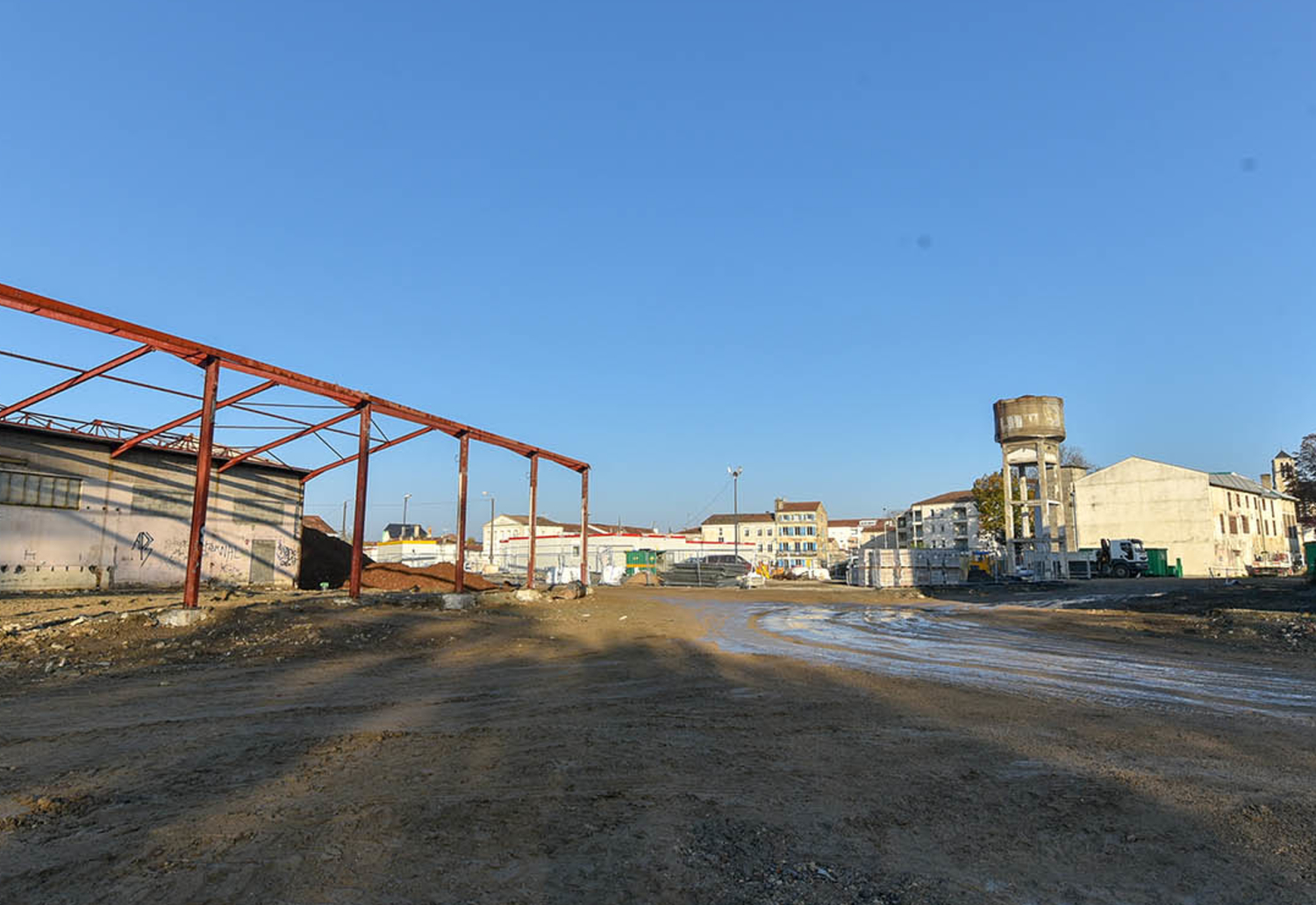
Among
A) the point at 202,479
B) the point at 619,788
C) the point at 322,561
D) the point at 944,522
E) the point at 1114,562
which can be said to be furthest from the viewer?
the point at 944,522

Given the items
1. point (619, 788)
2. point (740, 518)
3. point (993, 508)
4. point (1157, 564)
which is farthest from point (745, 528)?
point (619, 788)

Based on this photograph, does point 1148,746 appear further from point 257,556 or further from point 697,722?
point 257,556

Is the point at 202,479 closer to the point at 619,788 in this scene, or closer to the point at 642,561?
the point at 619,788

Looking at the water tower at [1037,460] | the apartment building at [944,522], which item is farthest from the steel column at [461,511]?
the apartment building at [944,522]

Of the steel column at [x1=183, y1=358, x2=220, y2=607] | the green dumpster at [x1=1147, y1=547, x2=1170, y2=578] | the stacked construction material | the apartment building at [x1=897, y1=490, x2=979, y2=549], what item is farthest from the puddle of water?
the apartment building at [x1=897, y1=490, x2=979, y2=549]

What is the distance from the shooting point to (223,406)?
766 inches

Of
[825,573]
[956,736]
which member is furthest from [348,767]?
[825,573]

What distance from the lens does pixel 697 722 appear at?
748 centimetres

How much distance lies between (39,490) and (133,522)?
3.15 m

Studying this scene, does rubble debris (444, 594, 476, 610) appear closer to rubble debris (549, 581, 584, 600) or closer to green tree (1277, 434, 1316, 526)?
→ rubble debris (549, 581, 584, 600)

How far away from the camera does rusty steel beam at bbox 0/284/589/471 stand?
1252 centimetres

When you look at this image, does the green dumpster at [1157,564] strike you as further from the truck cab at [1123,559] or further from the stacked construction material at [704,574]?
the stacked construction material at [704,574]

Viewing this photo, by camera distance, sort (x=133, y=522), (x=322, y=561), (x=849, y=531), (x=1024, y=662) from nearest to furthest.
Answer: (x=1024, y=662), (x=133, y=522), (x=322, y=561), (x=849, y=531)

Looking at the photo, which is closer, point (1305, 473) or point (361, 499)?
point (361, 499)
